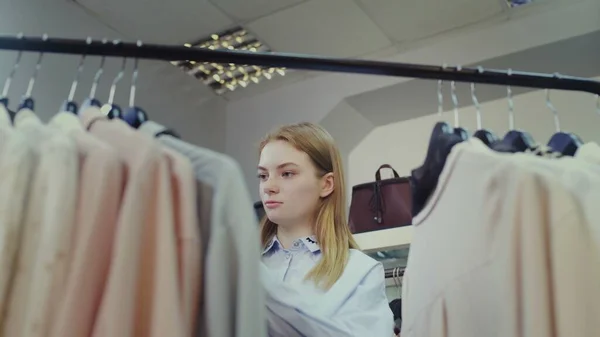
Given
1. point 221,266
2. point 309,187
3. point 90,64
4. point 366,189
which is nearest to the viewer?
point 221,266

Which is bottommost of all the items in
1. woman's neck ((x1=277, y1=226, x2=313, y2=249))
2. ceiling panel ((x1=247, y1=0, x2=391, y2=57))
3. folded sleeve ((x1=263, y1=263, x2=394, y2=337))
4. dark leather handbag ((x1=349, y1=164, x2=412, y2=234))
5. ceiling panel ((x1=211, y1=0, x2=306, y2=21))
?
folded sleeve ((x1=263, y1=263, x2=394, y2=337))

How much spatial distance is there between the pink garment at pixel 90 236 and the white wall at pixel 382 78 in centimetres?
184

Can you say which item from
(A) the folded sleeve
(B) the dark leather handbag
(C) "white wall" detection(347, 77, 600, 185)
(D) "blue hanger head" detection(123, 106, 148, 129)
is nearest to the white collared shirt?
(A) the folded sleeve

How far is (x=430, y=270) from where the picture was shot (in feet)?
2.32

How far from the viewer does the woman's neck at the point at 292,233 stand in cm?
123

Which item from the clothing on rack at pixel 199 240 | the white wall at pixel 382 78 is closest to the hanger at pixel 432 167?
the clothing on rack at pixel 199 240

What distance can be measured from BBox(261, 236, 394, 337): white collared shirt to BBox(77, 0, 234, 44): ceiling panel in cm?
118

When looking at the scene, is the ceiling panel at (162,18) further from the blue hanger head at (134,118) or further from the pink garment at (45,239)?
the pink garment at (45,239)

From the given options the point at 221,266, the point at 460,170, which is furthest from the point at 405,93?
the point at 221,266

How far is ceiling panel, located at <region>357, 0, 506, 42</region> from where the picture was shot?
213 cm

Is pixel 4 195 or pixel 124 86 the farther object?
pixel 124 86

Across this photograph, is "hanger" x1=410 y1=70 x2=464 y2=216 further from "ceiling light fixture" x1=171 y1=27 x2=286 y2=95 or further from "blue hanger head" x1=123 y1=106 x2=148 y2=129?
"ceiling light fixture" x1=171 y1=27 x2=286 y2=95

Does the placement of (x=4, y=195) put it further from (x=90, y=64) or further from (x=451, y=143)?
(x=90, y=64)

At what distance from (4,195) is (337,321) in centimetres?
53
